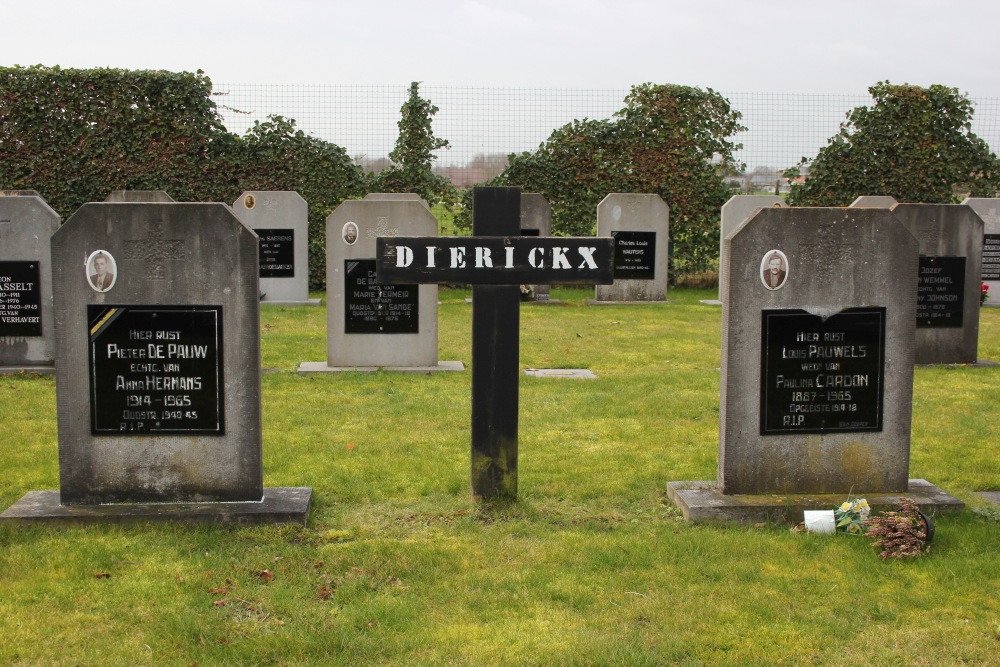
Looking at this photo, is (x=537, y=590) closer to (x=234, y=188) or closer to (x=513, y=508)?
(x=513, y=508)

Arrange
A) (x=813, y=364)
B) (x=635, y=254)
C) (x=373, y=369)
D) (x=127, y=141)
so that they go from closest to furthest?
1. (x=813, y=364)
2. (x=373, y=369)
3. (x=635, y=254)
4. (x=127, y=141)

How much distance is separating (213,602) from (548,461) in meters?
2.97

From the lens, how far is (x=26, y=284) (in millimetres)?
9938

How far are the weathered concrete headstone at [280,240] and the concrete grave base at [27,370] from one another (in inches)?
256

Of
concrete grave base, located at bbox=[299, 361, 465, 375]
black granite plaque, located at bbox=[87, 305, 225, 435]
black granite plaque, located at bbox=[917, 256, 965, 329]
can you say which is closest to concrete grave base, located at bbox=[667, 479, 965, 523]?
black granite plaque, located at bbox=[87, 305, 225, 435]

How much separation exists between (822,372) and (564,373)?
4855 millimetres

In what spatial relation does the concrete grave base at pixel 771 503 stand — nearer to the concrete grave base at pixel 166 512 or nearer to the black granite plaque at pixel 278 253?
the concrete grave base at pixel 166 512

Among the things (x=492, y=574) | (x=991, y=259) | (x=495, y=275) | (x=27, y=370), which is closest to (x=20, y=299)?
(x=27, y=370)

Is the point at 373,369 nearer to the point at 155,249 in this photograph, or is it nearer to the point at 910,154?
the point at 155,249

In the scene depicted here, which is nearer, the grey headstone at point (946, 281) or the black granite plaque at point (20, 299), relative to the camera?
the black granite plaque at point (20, 299)

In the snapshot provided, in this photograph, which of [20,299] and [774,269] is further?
[20,299]

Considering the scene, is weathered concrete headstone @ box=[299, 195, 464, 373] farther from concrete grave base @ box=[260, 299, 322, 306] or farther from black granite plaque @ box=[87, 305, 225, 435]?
concrete grave base @ box=[260, 299, 322, 306]

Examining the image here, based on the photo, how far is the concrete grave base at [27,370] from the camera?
991 cm

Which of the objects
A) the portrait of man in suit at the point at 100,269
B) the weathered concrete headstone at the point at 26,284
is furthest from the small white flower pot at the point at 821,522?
the weathered concrete headstone at the point at 26,284
